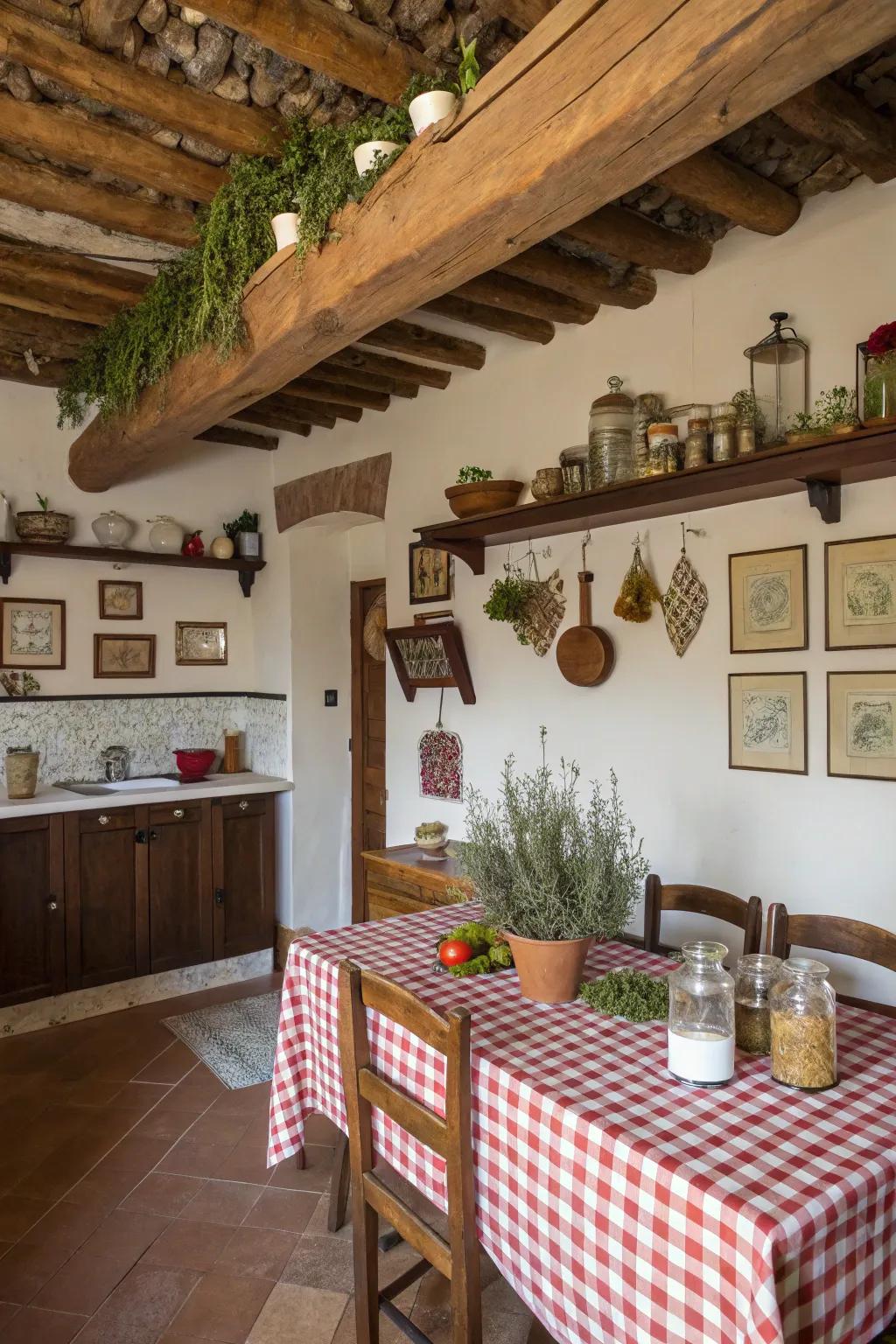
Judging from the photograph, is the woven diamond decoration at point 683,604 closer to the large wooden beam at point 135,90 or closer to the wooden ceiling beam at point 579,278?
the wooden ceiling beam at point 579,278

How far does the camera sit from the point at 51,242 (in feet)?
9.16

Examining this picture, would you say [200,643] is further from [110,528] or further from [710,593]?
[710,593]

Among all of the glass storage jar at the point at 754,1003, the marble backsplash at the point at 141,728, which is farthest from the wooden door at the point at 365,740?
the glass storage jar at the point at 754,1003

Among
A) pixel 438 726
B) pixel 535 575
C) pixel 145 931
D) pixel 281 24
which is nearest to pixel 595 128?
pixel 281 24

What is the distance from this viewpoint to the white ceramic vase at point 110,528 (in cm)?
442

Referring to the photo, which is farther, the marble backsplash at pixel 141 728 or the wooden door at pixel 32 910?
the marble backsplash at pixel 141 728

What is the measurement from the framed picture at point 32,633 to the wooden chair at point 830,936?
362 centimetres

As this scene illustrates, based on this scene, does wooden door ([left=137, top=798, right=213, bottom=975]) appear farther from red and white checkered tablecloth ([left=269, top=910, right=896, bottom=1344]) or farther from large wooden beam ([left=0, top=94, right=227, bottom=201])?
large wooden beam ([left=0, top=94, right=227, bottom=201])

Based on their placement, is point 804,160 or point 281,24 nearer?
point 281,24

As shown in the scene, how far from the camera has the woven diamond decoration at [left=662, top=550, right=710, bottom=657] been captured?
108 inches

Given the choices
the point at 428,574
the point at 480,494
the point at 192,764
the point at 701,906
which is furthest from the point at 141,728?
the point at 701,906

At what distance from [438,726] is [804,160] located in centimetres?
243

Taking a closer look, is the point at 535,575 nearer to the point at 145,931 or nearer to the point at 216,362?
the point at 216,362

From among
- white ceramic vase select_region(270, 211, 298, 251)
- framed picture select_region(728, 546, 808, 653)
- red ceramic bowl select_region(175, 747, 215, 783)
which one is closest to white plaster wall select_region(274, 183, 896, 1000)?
framed picture select_region(728, 546, 808, 653)
